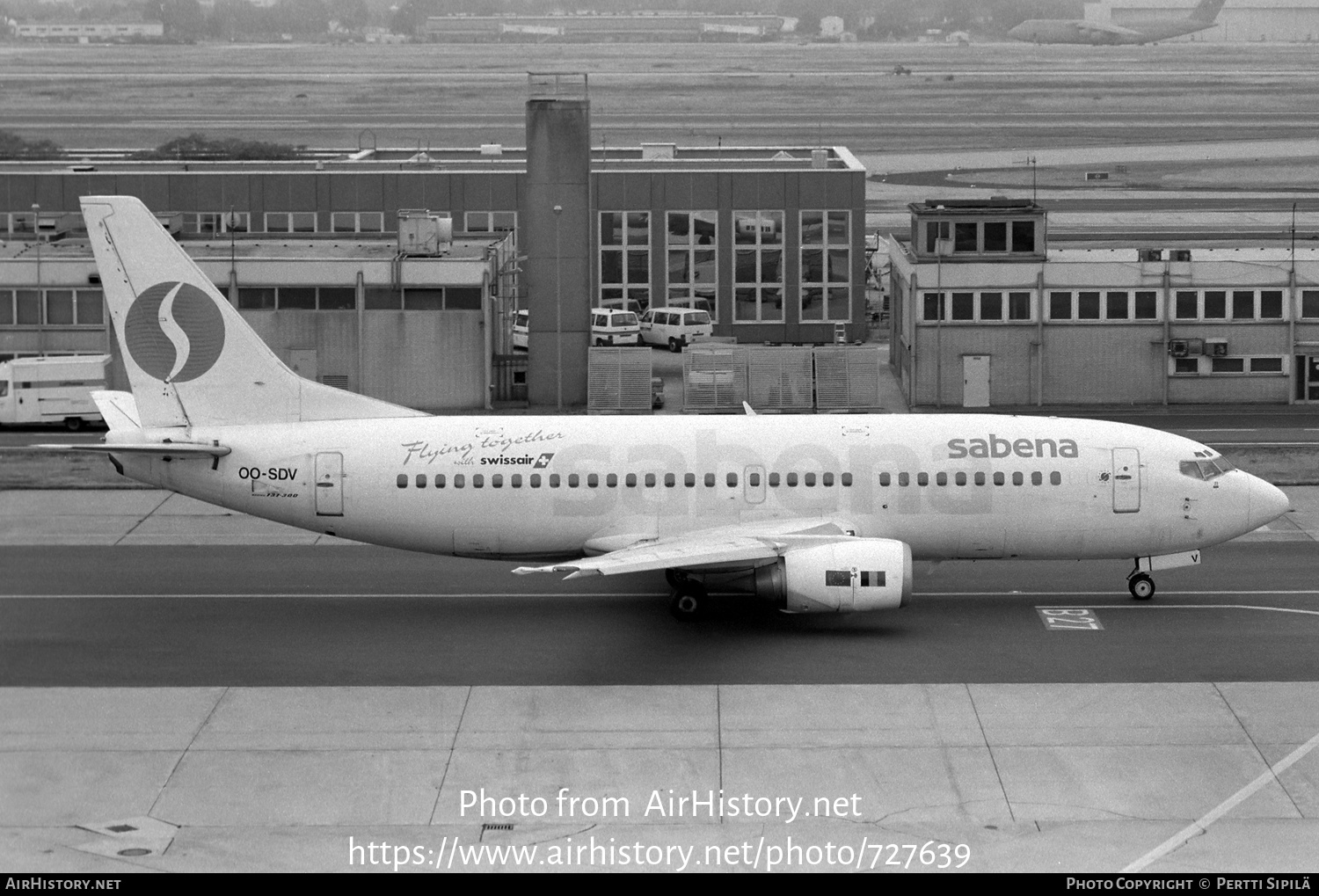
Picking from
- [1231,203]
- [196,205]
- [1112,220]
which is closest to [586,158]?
[196,205]

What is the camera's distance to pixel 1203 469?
38062mm

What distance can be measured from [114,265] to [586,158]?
29241mm

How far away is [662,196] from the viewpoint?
273 ft

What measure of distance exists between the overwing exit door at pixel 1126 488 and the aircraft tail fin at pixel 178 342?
16241 millimetres

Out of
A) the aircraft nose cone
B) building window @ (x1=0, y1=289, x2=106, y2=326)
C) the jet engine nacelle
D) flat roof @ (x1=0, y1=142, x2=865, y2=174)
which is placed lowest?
the jet engine nacelle

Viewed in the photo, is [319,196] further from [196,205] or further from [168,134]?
[168,134]

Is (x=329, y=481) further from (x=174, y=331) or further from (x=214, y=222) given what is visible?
(x=214, y=222)

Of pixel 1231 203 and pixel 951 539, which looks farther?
pixel 1231 203

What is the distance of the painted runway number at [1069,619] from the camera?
36375 mm

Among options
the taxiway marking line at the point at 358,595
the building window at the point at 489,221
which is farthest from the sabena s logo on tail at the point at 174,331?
the building window at the point at 489,221

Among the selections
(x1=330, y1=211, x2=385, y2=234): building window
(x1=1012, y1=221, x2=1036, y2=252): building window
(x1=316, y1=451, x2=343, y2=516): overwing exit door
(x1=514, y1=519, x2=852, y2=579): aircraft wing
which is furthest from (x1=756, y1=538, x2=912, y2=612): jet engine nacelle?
(x1=330, y1=211, x2=385, y2=234): building window

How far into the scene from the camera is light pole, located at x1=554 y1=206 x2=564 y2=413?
65125 mm

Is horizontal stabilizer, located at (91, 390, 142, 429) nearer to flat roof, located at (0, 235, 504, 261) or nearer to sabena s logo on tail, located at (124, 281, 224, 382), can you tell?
sabena s logo on tail, located at (124, 281, 224, 382)

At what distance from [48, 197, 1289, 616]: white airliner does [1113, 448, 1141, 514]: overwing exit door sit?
0.04m
